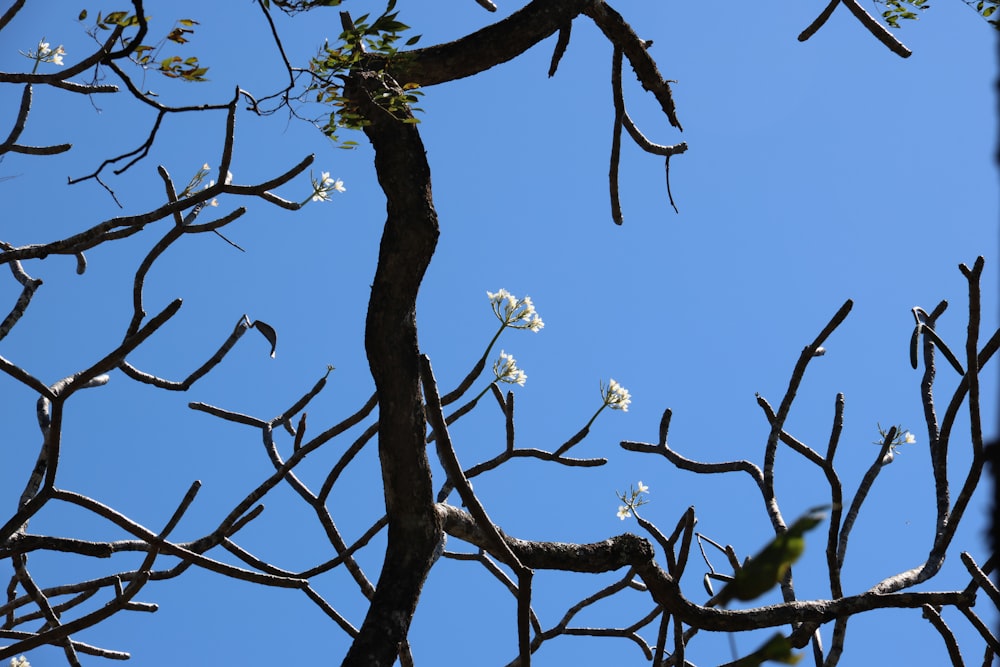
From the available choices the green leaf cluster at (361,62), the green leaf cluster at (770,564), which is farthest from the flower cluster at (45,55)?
the green leaf cluster at (770,564)

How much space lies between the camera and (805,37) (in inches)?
142

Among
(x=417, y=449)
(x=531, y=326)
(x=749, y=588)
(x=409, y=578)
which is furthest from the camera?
(x=531, y=326)

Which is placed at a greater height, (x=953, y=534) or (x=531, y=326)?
(x=531, y=326)

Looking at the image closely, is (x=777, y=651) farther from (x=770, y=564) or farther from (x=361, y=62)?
(x=361, y=62)

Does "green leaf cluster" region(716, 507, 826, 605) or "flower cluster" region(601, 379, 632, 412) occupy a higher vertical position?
"flower cluster" region(601, 379, 632, 412)

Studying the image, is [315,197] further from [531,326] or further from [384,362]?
[384,362]

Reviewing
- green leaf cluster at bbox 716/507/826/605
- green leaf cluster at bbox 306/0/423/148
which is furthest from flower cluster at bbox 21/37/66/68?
green leaf cluster at bbox 716/507/826/605

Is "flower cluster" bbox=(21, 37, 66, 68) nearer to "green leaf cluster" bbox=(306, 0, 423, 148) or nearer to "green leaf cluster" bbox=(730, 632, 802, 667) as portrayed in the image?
"green leaf cluster" bbox=(306, 0, 423, 148)

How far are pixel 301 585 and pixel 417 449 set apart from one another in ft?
2.08

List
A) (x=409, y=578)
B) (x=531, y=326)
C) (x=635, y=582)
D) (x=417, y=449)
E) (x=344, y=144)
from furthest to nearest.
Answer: (x=635, y=582), (x=531, y=326), (x=344, y=144), (x=417, y=449), (x=409, y=578)

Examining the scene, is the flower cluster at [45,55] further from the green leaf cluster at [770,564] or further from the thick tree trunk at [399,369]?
the green leaf cluster at [770,564]

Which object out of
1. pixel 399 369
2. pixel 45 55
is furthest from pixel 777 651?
→ pixel 45 55

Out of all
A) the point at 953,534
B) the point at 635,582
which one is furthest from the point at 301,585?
the point at 953,534

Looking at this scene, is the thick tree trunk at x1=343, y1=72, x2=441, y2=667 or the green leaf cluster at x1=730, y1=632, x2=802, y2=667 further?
the thick tree trunk at x1=343, y1=72, x2=441, y2=667
